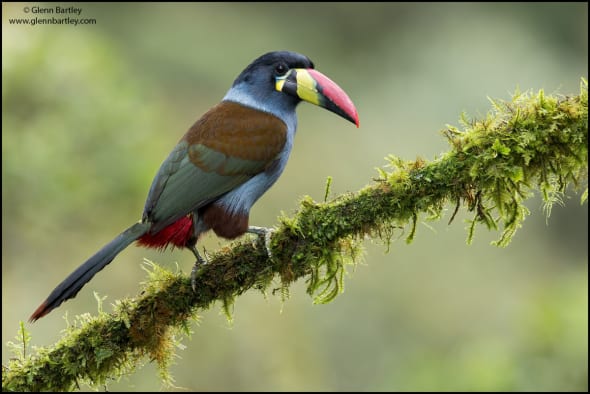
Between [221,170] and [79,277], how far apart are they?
0.75 metres

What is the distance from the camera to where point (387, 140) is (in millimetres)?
8758

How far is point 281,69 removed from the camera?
12.3ft

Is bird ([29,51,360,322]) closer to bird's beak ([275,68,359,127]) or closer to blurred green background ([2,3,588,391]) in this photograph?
bird's beak ([275,68,359,127])

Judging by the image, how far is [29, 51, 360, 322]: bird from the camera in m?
3.22

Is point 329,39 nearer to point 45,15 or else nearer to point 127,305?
point 45,15

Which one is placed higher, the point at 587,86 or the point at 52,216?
the point at 52,216

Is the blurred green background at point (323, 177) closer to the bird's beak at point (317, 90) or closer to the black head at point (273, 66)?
the bird's beak at point (317, 90)

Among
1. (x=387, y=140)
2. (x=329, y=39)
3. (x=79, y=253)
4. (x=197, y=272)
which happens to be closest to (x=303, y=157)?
(x=387, y=140)

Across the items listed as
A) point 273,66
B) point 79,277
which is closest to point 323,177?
point 273,66

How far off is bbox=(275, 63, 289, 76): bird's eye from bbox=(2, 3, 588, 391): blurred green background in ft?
2.88

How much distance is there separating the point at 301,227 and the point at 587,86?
99cm

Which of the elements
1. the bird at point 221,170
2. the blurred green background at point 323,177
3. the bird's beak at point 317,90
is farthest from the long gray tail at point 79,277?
the bird's beak at point 317,90

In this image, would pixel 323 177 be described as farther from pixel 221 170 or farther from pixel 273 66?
pixel 221 170

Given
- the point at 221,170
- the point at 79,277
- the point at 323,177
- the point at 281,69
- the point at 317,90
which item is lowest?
the point at 79,277
